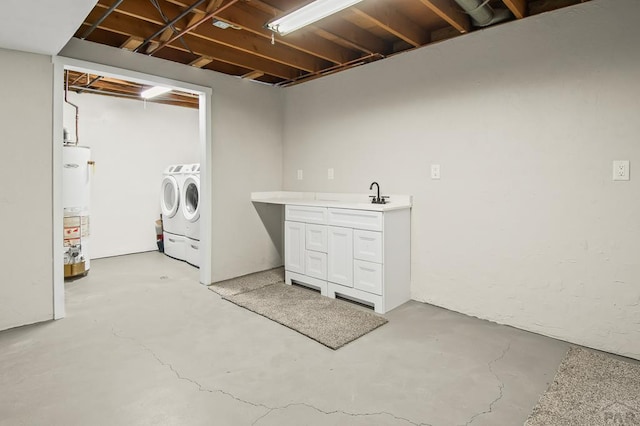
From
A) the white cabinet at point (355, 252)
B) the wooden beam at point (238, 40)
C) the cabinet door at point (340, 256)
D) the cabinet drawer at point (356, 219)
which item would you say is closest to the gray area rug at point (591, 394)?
the white cabinet at point (355, 252)

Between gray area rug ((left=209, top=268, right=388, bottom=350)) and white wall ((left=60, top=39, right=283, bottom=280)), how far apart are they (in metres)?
0.37

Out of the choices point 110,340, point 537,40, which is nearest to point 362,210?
point 537,40

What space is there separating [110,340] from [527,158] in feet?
11.3

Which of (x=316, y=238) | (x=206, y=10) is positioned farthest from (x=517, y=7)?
(x=316, y=238)

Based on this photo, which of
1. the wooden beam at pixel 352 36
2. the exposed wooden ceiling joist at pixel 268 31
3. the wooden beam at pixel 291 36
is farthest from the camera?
the wooden beam at pixel 352 36

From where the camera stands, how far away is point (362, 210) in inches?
125

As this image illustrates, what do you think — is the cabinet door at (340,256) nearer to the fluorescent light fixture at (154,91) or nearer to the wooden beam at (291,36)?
the wooden beam at (291,36)

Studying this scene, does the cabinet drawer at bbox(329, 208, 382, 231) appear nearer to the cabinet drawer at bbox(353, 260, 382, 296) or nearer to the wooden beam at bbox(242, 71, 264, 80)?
the cabinet drawer at bbox(353, 260, 382, 296)

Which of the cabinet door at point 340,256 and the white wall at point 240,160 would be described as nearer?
the cabinet door at point 340,256

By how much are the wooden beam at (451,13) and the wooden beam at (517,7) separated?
14.6 inches

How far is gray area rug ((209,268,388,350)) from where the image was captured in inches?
107

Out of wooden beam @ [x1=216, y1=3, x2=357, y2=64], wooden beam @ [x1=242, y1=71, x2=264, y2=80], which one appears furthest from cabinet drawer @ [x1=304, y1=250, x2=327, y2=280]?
wooden beam @ [x1=242, y1=71, x2=264, y2=80]

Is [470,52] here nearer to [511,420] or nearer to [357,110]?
[357,110]

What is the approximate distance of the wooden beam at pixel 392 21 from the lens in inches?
104
